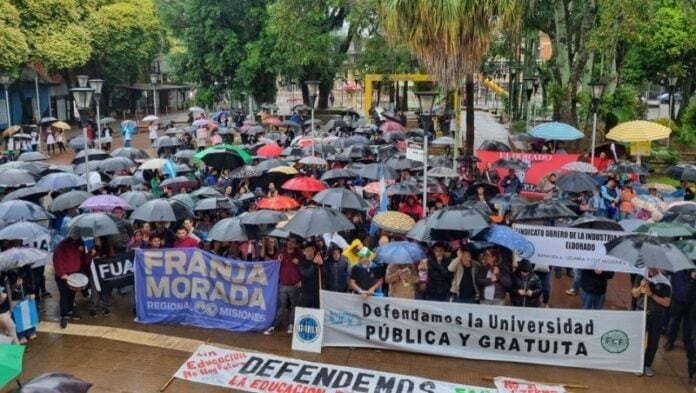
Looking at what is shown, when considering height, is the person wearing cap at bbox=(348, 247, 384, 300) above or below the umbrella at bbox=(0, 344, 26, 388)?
below

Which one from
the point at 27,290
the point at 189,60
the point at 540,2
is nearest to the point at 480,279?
the point at 27,290

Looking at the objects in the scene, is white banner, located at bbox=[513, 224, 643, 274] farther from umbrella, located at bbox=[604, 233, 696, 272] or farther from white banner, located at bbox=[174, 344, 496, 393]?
white banner, located at bbox=[174, 344, 496, 393]

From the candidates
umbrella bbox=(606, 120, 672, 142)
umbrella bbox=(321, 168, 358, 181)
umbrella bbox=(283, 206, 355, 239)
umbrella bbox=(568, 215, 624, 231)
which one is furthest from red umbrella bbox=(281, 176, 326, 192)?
umbrella bbox=(606, 120, 672, 142)

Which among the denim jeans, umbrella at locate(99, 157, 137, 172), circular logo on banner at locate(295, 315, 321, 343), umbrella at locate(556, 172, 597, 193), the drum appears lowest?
circular logo on banner at locate(295, 315, 321, 343)

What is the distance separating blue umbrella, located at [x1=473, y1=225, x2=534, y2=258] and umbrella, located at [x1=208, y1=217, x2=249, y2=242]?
3505 millimetres

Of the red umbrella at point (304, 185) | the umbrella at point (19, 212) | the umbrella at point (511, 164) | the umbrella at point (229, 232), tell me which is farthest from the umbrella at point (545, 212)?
the umbrella at point (19, 212)

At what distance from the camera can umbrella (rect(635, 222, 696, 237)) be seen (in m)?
9.31

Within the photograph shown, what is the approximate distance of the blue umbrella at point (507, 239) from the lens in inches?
356

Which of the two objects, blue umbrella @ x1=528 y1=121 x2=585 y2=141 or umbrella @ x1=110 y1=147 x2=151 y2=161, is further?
umbrella @ x1=110 y1=147 x2=151 y2=161

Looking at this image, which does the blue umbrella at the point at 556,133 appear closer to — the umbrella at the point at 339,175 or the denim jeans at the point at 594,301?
the umbrella at the point at 339,175

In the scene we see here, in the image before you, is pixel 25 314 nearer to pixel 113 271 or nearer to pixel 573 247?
pixel 113 271

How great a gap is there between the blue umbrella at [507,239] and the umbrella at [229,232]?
11.5ft

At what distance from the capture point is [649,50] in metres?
31.5

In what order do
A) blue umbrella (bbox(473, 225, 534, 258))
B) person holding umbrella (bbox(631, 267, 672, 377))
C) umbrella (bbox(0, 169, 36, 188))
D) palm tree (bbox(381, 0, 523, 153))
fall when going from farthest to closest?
palm tree (bbox(381, 0, 523, 153))
umbrella (bbox(0, 169, 36, 188))
blue umbrella (bbox(473, 225, 534, 258))
person holding umbrella (bbox(631, 267, 672, 377))
